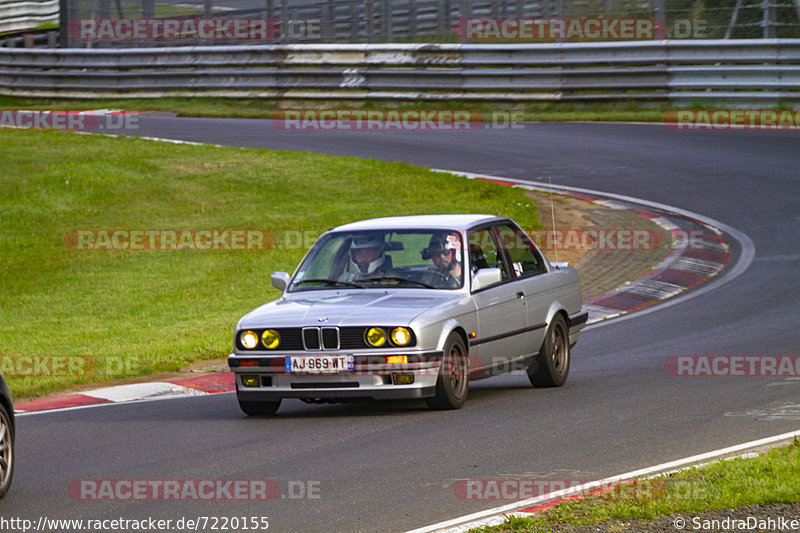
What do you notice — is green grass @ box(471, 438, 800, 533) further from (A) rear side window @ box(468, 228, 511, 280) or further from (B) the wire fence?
(B) the wire fence

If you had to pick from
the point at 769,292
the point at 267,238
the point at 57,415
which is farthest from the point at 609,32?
the point at 57,415

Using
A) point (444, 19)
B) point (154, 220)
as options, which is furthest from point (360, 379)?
point (444, 19)

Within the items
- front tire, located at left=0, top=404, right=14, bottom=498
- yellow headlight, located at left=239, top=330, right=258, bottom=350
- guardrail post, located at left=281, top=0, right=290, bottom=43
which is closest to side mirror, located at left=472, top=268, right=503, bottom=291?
yellow headlight, located at left=239, top=330, right=258, bottom=350

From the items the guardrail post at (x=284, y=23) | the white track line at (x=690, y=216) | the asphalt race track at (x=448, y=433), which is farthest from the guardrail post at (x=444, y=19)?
the asphalt race track at (x=448, y=433)

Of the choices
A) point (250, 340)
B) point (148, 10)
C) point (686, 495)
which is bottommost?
point (686, 495)

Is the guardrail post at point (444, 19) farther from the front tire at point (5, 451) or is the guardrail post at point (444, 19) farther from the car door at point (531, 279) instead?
the front tire at point (5, 451)

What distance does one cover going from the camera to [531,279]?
10562 millimetres

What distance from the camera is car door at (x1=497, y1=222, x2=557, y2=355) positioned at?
1034 centimetres

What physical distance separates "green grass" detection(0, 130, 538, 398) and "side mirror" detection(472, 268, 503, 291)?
3.94 meters

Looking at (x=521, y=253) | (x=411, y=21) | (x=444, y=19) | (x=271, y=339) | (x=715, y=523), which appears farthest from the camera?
(x=411, y=21)

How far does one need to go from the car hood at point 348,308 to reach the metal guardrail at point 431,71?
1731 cm

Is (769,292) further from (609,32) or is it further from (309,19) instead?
(309,19)

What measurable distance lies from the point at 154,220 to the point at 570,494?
1383 cm

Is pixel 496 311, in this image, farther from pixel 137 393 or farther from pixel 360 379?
pixel 137 393
